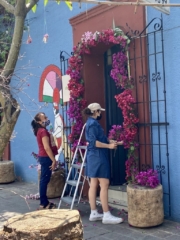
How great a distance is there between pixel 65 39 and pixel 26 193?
11.0 feet

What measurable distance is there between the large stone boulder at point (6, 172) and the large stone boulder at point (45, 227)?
16.9 ft

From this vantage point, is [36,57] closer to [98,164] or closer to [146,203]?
[98,164]

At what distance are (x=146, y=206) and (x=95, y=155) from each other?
3.41 ft

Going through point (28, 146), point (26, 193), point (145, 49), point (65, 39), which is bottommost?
point (26, 193)

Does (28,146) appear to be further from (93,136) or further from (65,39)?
(93,136)

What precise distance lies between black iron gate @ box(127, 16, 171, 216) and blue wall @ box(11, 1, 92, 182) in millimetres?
1772

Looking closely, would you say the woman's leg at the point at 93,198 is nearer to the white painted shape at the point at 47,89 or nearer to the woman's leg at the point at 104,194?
the woman's leg at the point at 104,194

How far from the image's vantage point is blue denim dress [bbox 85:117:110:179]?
16.9 ft

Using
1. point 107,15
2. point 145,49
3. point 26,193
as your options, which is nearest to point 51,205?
point 26,193

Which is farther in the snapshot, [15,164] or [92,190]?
[15,164]

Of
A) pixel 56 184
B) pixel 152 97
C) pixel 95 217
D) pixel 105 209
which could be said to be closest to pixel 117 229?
pixel 105 209

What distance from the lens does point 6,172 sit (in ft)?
28.5

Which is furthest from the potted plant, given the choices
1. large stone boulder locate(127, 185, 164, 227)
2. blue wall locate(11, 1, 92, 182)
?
blue wall locate(11, 1, 92, 182)

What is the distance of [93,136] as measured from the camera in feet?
16.9
